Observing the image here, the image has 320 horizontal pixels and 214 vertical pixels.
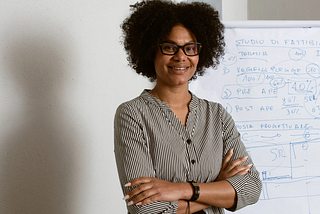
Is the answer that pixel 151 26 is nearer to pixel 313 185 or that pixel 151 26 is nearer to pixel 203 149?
pixel 203 149

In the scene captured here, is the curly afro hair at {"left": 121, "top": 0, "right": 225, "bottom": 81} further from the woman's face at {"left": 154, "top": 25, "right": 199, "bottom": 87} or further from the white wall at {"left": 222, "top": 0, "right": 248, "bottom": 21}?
the white wall at {"left": 222, "top": 0, "right": 248, "bottom": 21}

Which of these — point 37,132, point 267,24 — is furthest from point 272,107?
point 37,132

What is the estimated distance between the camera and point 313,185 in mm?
1896

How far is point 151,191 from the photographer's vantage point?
3.81ft

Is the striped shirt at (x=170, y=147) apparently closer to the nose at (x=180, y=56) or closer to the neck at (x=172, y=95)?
the neck at (x=172, y=95)

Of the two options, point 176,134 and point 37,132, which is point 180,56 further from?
point 37,132

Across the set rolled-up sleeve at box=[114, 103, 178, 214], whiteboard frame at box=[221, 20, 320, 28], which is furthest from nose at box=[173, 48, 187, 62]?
whiteboard frame at box=[221, 20, 320, 28]

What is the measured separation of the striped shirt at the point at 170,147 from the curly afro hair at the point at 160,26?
20cm

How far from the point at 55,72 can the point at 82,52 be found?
0.21m

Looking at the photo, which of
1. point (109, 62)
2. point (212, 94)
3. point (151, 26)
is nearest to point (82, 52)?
point (109, 62)

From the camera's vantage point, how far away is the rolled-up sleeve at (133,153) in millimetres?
1178

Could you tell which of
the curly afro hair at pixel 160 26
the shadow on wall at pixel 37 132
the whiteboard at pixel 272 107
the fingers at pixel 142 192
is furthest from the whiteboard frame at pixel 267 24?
the fingers at pixel 142 192

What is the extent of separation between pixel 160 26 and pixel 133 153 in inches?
22.5

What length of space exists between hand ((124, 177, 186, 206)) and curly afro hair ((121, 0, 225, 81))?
22.6 inches
